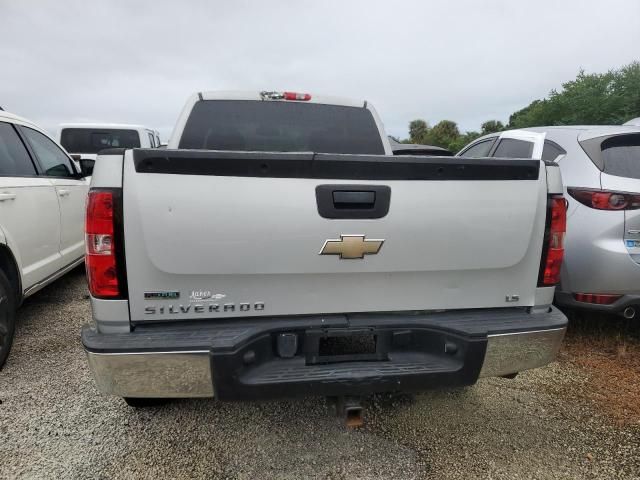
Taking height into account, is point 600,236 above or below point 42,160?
below

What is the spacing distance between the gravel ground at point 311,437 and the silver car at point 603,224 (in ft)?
2.31

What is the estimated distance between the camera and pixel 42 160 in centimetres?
418

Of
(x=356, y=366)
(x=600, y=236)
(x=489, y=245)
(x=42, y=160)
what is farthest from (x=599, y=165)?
(x=42, y=160)

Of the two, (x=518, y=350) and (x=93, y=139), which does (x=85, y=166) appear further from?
(x=93, y=139)

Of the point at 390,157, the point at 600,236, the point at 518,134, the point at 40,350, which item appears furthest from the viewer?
the point at 518,134

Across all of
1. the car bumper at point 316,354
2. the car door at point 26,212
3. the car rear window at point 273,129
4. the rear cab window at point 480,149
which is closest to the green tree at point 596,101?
Result: the rear cab window at point 480,149

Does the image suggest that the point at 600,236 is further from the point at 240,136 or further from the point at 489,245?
the point at 240,136

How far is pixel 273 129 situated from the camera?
3332 mm

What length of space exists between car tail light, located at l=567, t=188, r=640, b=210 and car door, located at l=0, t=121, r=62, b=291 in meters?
4.33

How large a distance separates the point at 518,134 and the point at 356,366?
314 cm

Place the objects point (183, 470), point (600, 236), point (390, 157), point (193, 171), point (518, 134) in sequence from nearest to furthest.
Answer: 1. point (193, 171)
2. point (390, 157)
3. point (183, 470)
4. point (600, 236)
5. point (518, 134)

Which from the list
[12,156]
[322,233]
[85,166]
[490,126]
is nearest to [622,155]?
[322,233]

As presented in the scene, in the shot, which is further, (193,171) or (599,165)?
(599,165)

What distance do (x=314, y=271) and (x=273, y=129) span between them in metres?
1.73
